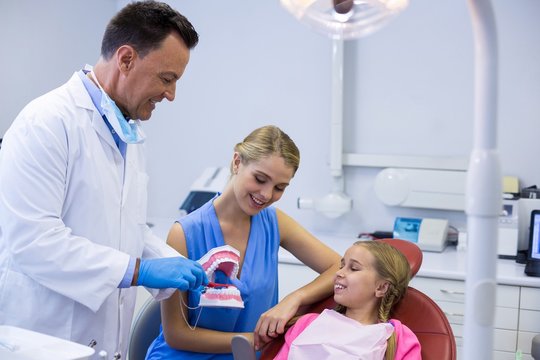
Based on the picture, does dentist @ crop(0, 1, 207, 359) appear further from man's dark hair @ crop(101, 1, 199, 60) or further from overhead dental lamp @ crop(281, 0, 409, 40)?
overhead dental lamp @ crop(281, 0, 409, 40)

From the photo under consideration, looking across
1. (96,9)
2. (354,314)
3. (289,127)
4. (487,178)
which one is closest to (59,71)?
(96,9)

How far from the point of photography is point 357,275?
167 cm

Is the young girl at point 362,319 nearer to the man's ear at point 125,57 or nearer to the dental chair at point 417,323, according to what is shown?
the dental chair at point 417,323

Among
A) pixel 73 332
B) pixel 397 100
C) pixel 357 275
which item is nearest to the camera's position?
pixel 73 332

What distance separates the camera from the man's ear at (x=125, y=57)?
142 centimetres

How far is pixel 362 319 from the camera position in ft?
5.45

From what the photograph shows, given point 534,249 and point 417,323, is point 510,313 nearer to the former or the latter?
point 534,249

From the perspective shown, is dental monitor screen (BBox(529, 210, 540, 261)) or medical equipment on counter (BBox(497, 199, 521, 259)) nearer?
dental monitor screen (BBox(529, 210, 540, 261))

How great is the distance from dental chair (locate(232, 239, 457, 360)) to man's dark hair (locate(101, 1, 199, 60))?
74 centimetres

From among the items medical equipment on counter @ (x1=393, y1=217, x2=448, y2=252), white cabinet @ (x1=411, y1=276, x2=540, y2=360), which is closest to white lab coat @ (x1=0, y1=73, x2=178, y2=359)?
white cabinet @ (x1=411, y1=276, x2=540, y2=360)

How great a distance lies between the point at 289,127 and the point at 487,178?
2405 millimetres

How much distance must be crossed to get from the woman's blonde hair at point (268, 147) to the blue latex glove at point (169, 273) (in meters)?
0.35

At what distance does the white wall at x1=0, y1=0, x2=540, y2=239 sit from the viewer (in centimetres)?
273

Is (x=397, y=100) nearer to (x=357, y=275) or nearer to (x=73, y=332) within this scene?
(x=357, y=275)
